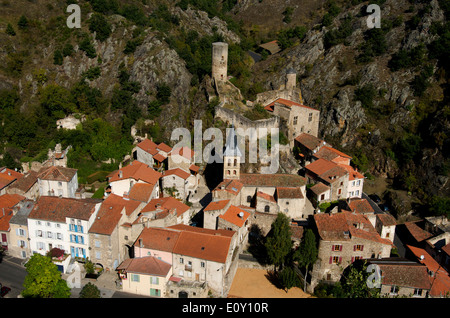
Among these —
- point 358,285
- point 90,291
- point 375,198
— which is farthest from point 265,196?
point 90,291

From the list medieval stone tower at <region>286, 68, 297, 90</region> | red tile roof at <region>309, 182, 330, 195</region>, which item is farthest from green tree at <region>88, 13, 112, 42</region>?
red tile roof at <region>309, 182, 330, 195</region>

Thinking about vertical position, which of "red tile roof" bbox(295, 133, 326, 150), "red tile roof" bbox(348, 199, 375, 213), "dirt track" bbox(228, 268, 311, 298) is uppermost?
"red tile roof" bbox(295, 133, 326, 150)

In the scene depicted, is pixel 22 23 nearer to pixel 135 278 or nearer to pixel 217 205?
pixel 217 205

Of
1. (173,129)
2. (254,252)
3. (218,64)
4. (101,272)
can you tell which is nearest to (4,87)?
(173,129)

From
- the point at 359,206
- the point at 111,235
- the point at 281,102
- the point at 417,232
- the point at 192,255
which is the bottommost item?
the point at 417,232

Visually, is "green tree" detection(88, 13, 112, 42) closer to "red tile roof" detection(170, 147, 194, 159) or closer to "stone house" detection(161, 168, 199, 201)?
"red tile roof" detection(170, 147, 194, 159)

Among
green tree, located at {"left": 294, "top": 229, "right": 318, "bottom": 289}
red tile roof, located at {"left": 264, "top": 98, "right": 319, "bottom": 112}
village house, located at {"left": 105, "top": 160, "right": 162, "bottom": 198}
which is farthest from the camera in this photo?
red tile roof, located at {"left": 264, "top": 98, "right": 319, "bottom": 112}

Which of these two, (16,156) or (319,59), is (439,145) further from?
(16,156)
